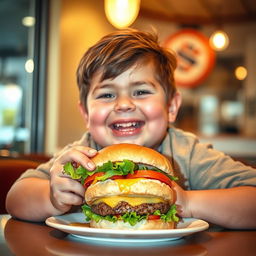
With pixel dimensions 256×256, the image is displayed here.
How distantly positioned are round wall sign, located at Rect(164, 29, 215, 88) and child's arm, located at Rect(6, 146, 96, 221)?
5370 mm

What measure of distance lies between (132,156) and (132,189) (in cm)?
10

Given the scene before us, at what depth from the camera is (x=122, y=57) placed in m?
1.54

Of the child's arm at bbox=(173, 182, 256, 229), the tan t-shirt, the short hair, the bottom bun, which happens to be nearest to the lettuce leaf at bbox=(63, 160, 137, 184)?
the bottom bun

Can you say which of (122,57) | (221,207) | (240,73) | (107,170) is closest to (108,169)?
(107,170)

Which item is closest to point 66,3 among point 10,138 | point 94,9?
point 94,9

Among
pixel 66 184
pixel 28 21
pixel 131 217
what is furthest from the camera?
pixel 28 21

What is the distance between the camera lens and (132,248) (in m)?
0.91

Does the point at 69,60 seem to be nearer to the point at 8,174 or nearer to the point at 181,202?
the point at 8,174

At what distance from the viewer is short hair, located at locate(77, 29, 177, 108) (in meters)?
1.54

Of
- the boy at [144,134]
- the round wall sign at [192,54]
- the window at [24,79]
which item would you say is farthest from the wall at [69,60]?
the boy at [144,134]

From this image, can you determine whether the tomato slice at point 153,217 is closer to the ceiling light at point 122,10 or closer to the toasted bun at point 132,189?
the toasted bun at point 132,189

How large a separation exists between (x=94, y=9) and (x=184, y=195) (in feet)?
15.7

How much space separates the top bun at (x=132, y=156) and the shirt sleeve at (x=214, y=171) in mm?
352

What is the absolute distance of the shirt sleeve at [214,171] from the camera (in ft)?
4.56
